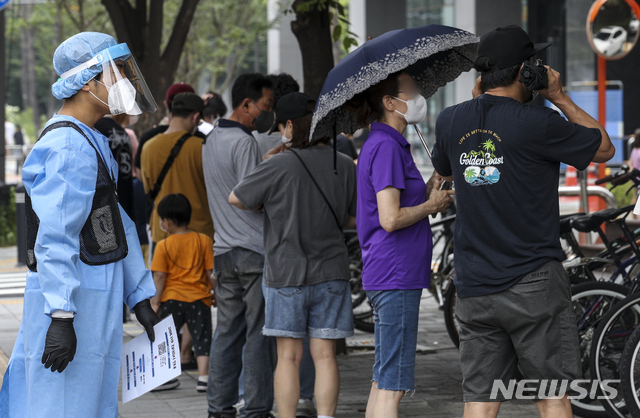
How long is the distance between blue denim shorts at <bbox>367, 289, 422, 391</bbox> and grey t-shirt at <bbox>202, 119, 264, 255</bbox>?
4.07 ft

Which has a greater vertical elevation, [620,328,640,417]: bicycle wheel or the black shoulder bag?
the black shoulder bag

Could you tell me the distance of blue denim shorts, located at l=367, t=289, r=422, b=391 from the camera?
13.2ft

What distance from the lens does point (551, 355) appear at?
3.37m

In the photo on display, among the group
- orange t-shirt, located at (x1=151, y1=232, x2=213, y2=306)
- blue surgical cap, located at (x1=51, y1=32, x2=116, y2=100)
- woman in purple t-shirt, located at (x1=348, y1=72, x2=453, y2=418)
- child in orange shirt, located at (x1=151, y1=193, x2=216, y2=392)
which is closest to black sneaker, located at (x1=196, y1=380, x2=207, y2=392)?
child in orange shirt, located at (x1=151, y1=193, x2=216, y2=392)

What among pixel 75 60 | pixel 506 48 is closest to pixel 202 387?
pixel 75 60

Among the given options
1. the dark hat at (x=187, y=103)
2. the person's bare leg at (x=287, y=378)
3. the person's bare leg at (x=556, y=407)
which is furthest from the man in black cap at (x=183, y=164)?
the person's bare leg at (x=556, y=407)

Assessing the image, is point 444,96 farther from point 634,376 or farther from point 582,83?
point 634,376

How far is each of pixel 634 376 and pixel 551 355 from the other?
1339mm

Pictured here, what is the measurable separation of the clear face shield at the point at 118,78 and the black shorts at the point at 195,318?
2718mm

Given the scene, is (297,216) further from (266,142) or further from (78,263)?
(78,263)

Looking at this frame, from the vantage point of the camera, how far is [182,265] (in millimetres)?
6078

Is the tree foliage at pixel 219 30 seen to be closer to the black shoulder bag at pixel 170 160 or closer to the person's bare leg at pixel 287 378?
the black shoulder bag at pixel 170 160

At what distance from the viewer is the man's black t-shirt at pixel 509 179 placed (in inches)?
131

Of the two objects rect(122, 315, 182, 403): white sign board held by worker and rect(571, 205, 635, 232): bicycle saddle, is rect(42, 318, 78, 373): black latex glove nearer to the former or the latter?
rect(122, 315, 182, 403): white sign board held by worker
